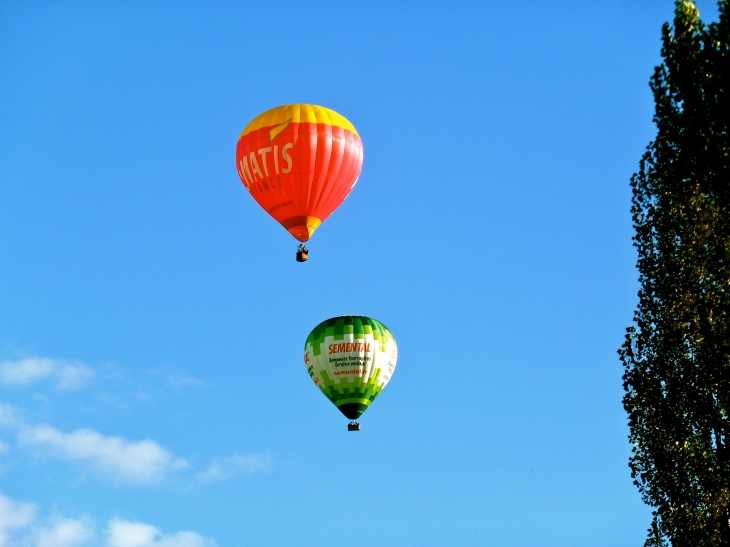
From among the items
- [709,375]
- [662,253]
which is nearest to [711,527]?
[709,375]

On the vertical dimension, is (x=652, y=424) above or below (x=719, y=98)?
below

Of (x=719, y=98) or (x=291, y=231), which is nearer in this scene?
(x=719, y=98)

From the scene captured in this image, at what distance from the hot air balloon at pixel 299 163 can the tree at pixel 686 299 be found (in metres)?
15.5

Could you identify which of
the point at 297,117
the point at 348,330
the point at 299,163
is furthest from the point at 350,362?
the point at 297,117

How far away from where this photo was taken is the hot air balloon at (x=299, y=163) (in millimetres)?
50688

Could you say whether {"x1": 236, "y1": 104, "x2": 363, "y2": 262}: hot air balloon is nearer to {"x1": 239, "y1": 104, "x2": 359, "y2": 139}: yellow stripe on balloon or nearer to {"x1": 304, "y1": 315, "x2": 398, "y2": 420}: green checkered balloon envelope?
{"x1": 239, "y1": 104, "x2": 359, "y2": 139}: yellow stripe on balloon

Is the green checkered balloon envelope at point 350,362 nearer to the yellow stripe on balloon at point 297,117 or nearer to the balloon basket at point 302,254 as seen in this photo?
the balloon basket at point 302,254

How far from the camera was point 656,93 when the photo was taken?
36.5 metres

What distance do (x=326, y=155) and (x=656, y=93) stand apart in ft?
54.9

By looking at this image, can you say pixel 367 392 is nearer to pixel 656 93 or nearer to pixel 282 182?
pixel 282 182

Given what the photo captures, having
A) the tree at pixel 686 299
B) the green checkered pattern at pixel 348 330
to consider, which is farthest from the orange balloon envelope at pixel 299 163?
the tree at pixel 686 299

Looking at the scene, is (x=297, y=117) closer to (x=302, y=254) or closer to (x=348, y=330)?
(x=302, y=254)

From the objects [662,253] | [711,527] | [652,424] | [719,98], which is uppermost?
[719,98]

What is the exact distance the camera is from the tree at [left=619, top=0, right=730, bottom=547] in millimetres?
35562
